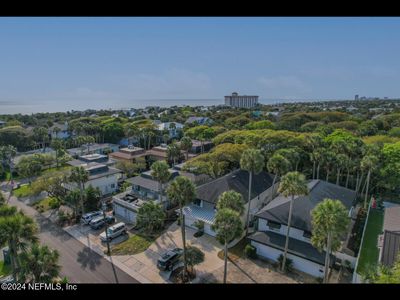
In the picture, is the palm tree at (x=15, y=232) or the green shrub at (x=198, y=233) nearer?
the palm tree at (x=15, y=232)

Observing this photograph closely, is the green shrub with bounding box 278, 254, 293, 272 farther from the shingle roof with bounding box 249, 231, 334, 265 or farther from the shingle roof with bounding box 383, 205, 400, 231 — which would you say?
the shingle roof with bounding box 383, 205, 400, 231

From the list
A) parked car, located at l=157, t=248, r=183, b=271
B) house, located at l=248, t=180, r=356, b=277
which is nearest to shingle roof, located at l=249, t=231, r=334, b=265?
house, located at l=248, t=180, r=356, b=277

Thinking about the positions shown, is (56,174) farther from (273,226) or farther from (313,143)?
(313,143)

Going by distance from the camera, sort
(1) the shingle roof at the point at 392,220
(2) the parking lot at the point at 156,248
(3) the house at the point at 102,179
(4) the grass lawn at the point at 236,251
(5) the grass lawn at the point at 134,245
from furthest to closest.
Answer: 1. (3) the house at the point at 102,179
2. (5) the grass lawn at the point at 134,245
3. (4) the grass lawn at the point at 236,251
4. (1) the shingle roof at the point at 392,220
5. (2) the parking lot at the point at 156,248

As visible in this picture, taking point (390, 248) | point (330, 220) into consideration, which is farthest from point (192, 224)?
point (390, 248)

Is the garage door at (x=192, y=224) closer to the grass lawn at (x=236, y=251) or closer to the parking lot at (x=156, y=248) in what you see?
the parking lot at (x=156, y=248)

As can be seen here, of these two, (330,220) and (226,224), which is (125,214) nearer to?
(226,224)

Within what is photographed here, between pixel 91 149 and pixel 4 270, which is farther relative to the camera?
pixel 91 149

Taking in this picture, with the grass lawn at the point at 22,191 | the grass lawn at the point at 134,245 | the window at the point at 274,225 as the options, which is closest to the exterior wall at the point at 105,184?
the grass lawn at the point at 22,191
